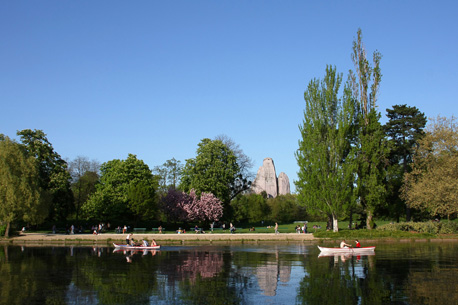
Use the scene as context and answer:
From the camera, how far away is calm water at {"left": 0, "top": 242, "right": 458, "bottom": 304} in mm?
16655

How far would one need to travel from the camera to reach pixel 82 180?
265 ft

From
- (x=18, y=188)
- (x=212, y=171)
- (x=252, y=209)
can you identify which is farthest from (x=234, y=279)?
(x=252, y=209)

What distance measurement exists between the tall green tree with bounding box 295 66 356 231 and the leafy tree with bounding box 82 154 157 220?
84.9 ft

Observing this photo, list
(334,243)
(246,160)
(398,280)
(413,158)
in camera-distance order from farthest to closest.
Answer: (246,160)
(413,158)
(334,243)
(398,280)

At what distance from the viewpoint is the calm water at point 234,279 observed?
16655 mm

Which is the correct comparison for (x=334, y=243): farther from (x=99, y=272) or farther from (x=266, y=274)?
(x=99, y=272)

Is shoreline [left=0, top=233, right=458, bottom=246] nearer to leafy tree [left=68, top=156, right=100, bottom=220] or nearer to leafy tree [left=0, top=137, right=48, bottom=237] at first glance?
leafy tree [left=0, top=137, right=48, bottom=237]

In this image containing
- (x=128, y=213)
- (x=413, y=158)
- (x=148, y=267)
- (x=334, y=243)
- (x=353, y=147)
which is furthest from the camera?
(x=128, y=213)

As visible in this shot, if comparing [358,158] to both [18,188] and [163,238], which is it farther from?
[18,188]

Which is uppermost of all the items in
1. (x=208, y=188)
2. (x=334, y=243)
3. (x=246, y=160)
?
(x=246, y=160)

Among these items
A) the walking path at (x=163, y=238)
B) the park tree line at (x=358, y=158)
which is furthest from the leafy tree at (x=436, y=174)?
the walking path at (x=163, y=238)

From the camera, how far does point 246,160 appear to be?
2965 inches

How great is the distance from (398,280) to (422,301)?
4734 mm

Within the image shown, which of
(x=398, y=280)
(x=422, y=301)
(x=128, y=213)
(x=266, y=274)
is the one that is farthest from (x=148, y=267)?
(x=128, y=213)
